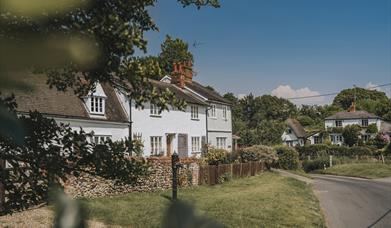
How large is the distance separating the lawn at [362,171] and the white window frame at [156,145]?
17.8 meters

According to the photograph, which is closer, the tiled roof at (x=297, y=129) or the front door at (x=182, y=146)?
the front door at (x=182, y=146)

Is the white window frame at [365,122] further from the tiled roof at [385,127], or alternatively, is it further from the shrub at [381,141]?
the shrub at [381,141]

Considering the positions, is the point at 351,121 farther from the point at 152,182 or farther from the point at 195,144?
the point at 152,182

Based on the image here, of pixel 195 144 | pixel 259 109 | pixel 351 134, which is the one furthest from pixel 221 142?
pixel 259 109

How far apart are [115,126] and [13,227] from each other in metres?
17.1

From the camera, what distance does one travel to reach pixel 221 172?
2562 centimetres

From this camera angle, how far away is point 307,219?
1512cm

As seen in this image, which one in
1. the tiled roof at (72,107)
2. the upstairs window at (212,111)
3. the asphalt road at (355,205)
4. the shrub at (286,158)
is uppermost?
the upstairs window at (212,111)

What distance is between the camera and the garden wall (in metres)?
17.3

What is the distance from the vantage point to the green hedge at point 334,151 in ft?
183

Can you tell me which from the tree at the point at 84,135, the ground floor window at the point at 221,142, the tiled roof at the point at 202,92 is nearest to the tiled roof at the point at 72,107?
the tiled roof at the point at 202,92

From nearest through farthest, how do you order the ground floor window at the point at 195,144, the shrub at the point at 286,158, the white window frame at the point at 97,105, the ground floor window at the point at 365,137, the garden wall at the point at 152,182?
the garden wall at the point at 152,182 < the white window frame at the point at 97,105 < the ground floor window at the point at 195,144 < the shrub at the point at 286,158 < the ground floor window at the point at 365,137

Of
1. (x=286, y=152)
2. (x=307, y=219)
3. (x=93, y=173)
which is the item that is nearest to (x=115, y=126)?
(x=307, y=219)

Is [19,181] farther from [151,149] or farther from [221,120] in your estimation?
[221,120]
